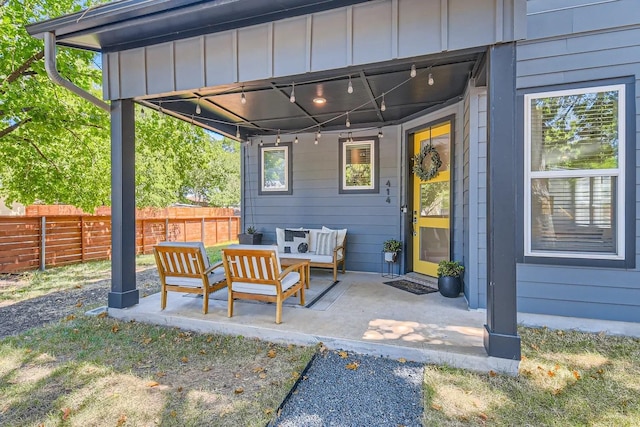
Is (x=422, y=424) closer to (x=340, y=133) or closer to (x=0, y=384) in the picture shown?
(x=0, y=384)

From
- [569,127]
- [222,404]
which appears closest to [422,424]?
[222,404]

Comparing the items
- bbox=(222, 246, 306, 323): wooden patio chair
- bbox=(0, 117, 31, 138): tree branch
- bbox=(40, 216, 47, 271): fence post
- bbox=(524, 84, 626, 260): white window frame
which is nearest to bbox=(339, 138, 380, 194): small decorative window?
bbox=(524, 84, 626, 260): white window frame

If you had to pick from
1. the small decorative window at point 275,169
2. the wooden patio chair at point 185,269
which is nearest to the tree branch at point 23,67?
the small decorative window at point 275,169

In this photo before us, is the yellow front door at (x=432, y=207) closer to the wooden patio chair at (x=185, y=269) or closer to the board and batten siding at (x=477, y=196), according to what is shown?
the board and batten siding at (x=477, y=196)

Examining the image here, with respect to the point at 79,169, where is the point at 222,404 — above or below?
below

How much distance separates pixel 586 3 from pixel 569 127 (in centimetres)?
122

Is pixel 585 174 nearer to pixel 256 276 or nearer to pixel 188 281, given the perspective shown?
pixel 256 276

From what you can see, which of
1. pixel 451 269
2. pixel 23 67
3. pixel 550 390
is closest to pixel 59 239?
pixel 23 67

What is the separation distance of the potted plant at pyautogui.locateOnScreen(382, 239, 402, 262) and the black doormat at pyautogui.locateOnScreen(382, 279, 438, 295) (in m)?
0.42

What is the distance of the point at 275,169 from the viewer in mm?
6531

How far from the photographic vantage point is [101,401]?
2141 mm

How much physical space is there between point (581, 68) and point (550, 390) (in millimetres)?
3103

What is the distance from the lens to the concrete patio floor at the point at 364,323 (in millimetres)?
2658

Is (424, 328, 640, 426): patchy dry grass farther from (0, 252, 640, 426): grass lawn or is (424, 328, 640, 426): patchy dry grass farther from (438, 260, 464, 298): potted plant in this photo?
(438, 260, 464, 298): potted plant
